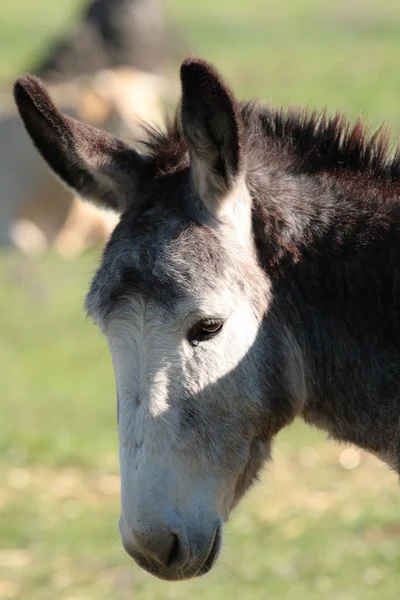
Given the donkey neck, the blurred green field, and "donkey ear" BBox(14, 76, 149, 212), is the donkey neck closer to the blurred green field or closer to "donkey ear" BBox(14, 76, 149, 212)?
"donkey ear" BBox(14, 76, 149, 212)

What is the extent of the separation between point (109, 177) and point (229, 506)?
131 cm

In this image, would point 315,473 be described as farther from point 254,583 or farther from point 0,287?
point 0,287

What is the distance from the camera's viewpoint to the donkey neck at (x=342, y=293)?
3.89 metres

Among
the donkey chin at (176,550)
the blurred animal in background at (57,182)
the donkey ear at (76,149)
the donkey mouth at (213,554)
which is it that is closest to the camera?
the donkey chin at (176,550)

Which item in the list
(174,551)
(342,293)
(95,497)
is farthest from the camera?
(95,497)

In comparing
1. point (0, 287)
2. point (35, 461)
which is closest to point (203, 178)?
point (35, 461)

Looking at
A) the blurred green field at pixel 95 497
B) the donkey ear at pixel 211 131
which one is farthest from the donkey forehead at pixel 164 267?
the blurred green field at pixel 95 497

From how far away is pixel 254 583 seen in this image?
21.1 feet

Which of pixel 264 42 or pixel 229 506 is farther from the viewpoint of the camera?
pixel 264 42

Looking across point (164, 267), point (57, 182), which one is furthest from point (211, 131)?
point (57, 182)

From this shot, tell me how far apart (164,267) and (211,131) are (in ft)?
1.62

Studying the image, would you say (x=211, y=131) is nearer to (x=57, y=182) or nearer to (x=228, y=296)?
(x=228, y=296)

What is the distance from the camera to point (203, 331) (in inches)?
147

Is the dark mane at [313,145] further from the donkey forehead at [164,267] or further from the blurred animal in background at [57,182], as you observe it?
the blurred animal in background at [57,182]
